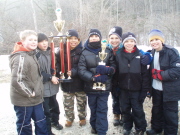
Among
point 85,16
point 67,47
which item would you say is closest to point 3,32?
point 85,16

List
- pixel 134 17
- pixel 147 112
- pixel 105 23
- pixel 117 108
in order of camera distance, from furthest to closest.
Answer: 1. pixel 134 17
2. pixel 105 23
3. pixel 147 112
4. pixel 117 108

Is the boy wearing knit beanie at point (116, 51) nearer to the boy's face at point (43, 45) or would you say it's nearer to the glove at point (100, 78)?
the glove at point (100, 78)

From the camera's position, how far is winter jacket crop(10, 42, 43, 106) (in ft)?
7.54

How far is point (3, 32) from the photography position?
16.7 metres

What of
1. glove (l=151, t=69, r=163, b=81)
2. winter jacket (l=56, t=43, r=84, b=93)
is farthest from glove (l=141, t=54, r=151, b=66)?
winter jacket (l=56, t=43, r=84, b=93)

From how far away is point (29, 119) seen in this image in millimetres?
2559

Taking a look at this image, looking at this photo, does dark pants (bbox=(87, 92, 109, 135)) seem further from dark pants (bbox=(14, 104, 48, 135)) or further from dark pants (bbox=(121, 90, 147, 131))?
dark pants (bbox=(14, 104, 48, 135))

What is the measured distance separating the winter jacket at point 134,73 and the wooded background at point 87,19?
908 cm

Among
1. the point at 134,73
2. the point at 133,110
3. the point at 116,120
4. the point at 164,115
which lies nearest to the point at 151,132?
the point at 164,115

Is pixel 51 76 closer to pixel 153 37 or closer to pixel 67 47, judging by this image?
pixel 67 47

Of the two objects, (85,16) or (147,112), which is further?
(85,16)

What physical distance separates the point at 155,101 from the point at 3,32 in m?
17.7

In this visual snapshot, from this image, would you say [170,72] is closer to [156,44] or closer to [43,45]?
[156,44]

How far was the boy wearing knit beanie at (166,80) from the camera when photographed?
258cm
